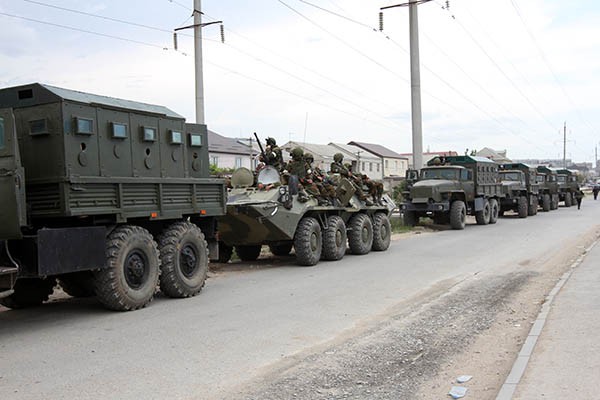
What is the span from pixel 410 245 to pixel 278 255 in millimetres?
3954

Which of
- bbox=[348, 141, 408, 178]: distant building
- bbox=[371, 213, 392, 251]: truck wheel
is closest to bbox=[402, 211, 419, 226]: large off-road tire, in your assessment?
bbox=[371, 213, 392, 251]: truck wheel

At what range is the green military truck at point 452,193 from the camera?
75.9ft

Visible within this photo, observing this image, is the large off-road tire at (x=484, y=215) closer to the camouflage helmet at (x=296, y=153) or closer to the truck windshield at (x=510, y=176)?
the truck windshield at (x=510, y=176)

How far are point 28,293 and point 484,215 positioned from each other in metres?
19.9

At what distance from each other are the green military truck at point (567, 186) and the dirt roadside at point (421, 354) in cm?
3484

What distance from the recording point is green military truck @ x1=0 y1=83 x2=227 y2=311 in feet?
24.3

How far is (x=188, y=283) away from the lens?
384 inches

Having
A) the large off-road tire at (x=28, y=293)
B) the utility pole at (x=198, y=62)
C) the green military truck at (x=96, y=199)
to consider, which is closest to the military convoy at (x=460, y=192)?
the utility pole at (x=198, y=62)

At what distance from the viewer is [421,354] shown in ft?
21.3

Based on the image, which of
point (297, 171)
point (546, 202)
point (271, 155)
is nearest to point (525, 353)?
point (297, 171)

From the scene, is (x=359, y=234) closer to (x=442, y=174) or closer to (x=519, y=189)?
(x=442, y=174)

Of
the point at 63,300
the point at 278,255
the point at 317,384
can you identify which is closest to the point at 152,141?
the point at 63,300

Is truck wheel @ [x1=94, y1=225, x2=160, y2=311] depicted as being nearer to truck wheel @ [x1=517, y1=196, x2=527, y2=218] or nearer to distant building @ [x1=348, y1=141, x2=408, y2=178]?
truck wheel @ [x1=517, y1=196, x2=527, y2=218]

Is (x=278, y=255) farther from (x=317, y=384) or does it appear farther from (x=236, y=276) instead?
(x=317, y=384)
